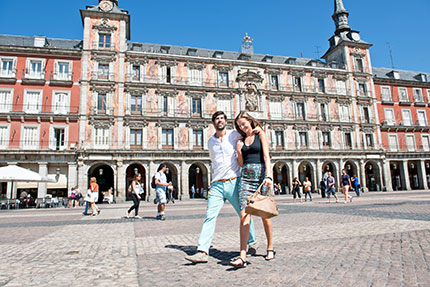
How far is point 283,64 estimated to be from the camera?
33188 mm

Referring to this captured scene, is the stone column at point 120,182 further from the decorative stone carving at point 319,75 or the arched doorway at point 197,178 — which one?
the decorative stone carving at point 319,75

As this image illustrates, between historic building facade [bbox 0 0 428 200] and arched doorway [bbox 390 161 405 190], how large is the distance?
2.93 meters

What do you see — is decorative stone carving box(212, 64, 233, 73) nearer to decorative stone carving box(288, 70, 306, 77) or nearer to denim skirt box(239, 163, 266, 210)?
decorative stone carving box(288, 70, 306, 77)

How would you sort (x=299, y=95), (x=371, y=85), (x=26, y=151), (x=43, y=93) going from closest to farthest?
1. (x=26, y=151)
2. (x=43, y=93)
3. (x=299, y=95)
4. (x=371, y=85)

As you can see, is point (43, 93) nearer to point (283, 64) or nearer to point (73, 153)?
point (73, 153)

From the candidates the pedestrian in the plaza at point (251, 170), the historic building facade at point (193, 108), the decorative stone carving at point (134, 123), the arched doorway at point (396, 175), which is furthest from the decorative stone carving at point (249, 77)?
the pedestrian in the plaza at point (251, 170)

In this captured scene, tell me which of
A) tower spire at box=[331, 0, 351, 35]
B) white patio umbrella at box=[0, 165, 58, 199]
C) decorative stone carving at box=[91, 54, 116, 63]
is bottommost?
white patio umbrella at box=[0, 165, 58, 199]

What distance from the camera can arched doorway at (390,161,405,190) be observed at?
34.8 m

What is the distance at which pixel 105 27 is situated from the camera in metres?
28.2

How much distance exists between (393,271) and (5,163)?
28390 mm

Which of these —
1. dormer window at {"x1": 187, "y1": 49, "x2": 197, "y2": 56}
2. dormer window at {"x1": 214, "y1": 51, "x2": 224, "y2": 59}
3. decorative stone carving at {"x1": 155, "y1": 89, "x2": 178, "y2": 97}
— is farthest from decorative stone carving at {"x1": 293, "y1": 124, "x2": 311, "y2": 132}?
dormer window at {"x1": 187, "y1": 49, "x2": 197, "y2": 56}

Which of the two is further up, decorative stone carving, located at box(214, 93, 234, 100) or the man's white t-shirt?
decorative stone carving, located at box(214, 93, 234, 100)

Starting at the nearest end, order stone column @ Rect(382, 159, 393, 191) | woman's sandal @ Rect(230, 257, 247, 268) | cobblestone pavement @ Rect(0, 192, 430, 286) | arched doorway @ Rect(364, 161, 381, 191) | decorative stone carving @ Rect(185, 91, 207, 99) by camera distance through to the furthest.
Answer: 1. cobblestone pavement @ Rect(0, 192, 430, 286)
2. woman's sandal @ Rect(230, 257, 247, 268)
3. decorative stone carving @ Rect(185, 91, 207, 99)
4. stone column @ Rect(382, 159, 393, 191)
5. arched doorway @ Rect(364, 161, 381, 191)

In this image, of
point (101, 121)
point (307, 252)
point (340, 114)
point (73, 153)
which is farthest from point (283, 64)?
point (307, 252)
